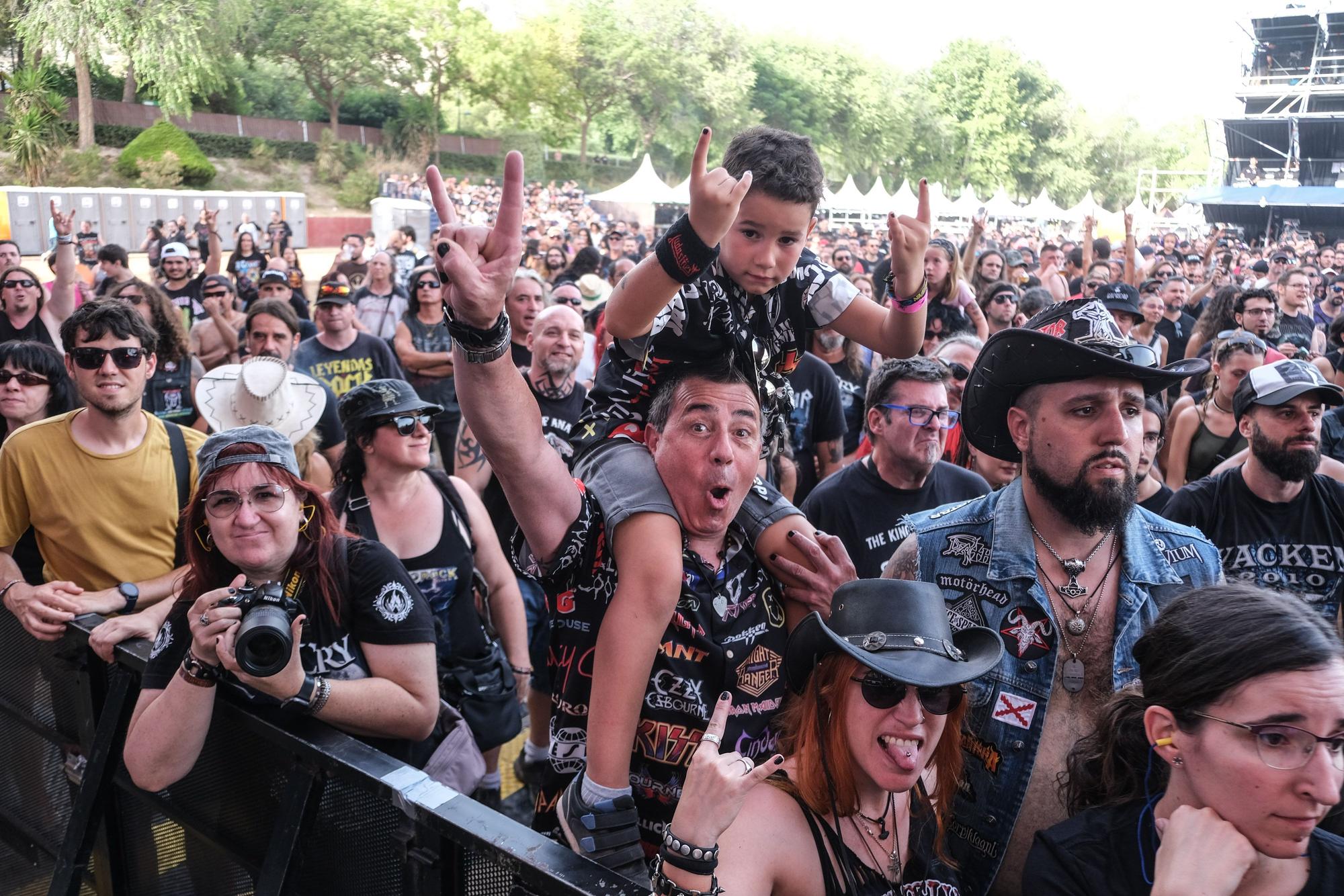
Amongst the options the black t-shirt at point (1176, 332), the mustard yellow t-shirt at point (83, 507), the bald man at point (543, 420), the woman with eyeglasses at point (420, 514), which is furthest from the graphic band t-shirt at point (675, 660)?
the black t-shirt at point (1176, 332)

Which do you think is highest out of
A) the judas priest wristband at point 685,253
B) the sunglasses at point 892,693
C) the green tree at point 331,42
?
the green tree at point 331,42

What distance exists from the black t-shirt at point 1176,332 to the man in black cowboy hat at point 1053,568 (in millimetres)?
Result: 8673

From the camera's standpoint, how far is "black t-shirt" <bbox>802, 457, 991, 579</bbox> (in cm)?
436

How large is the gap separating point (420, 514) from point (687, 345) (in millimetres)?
1867

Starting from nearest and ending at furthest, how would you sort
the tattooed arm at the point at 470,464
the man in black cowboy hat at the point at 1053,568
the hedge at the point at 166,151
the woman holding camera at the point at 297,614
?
the man in black cowboy hat at the point at 1053,568 < the woman holding camera at the point at 297,614 < the tattooed arm at the point at 470,464 < the hedge at the point at 166,151

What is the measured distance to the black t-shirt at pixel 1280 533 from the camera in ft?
13.3

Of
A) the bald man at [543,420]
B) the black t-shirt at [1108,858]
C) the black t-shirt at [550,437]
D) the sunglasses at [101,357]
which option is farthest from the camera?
the black t-shirt at [550,437]

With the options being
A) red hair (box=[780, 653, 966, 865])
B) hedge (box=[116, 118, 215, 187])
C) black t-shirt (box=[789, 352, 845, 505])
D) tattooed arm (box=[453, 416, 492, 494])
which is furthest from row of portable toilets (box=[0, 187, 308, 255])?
red hair (box=[780, 653, 966, 865])

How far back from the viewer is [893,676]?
210 centimetres

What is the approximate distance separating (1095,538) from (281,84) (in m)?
58.7

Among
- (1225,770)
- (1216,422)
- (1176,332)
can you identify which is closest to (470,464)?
(1216,422)

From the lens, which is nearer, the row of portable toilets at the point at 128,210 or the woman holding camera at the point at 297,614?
the woman holding camera at the point at 297,614

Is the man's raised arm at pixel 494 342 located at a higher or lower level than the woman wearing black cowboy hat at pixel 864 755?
higher

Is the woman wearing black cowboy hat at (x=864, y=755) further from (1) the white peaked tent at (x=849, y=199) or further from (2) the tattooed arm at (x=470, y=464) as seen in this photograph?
(1) the white peaked tent at (x=849, y=199)
